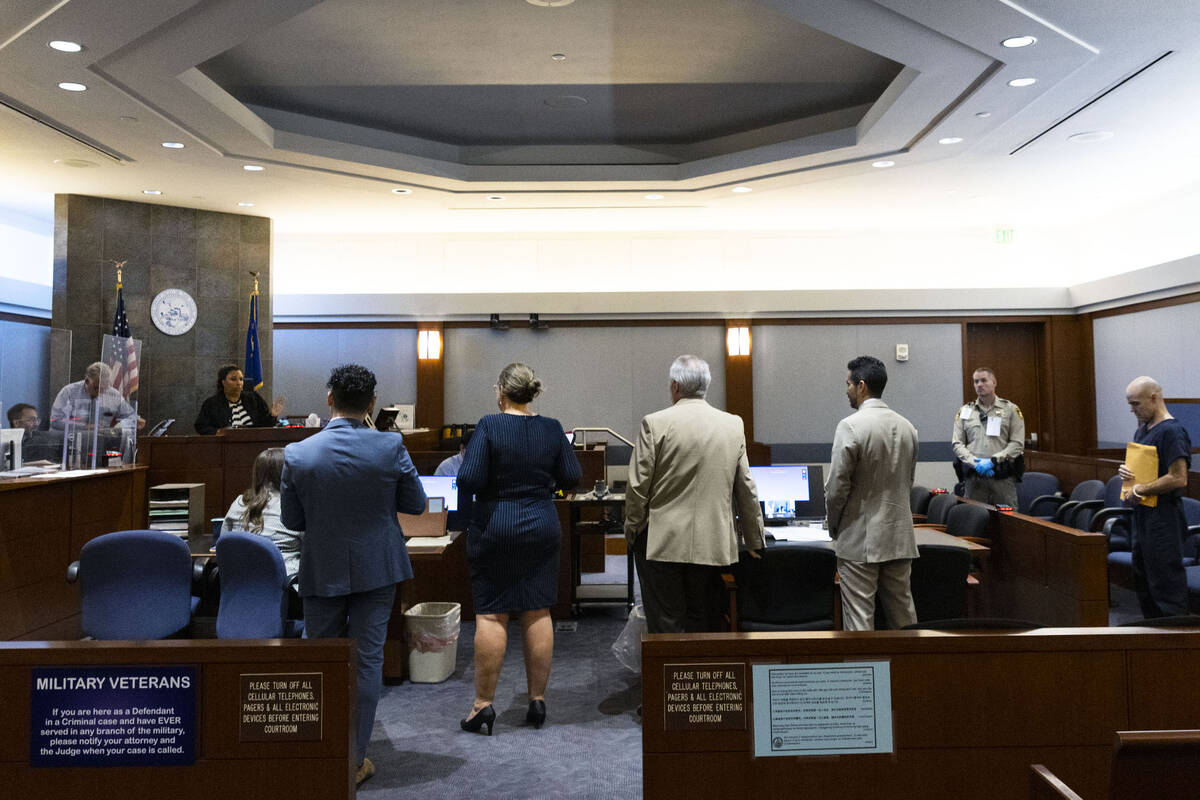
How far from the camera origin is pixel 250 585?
321cm

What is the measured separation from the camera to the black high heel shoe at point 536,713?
3.57 m

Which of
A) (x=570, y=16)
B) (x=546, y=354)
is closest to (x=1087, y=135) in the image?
(x=570, y=16)

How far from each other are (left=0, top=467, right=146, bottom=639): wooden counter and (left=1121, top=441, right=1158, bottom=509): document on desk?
227 inches

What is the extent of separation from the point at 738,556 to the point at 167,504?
360 centimetres

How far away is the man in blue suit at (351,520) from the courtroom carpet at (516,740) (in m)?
0.40

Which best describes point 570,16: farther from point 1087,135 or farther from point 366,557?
point 1087,135

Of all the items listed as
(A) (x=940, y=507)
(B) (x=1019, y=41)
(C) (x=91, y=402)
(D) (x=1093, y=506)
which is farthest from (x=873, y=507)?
(C) (x=91, y=402)

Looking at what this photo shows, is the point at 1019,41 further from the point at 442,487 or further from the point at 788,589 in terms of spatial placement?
the point at 442,487

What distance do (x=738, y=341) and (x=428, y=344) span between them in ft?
11.5

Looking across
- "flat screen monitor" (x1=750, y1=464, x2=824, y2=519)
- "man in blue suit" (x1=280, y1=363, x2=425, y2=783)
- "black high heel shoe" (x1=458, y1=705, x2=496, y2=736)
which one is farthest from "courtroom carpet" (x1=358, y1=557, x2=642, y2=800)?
"flat screen monitor" (x1=750, y1=464, x2=824, y2=519)

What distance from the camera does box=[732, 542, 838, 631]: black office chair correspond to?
345 cm

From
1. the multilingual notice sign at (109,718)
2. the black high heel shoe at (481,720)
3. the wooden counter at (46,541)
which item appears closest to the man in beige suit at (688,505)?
the black high heel shoe at (481,720)

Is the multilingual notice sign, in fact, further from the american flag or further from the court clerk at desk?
the court clerk at desk

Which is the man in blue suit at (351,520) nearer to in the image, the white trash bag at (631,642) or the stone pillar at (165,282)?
the white trash bag at (631,642)
